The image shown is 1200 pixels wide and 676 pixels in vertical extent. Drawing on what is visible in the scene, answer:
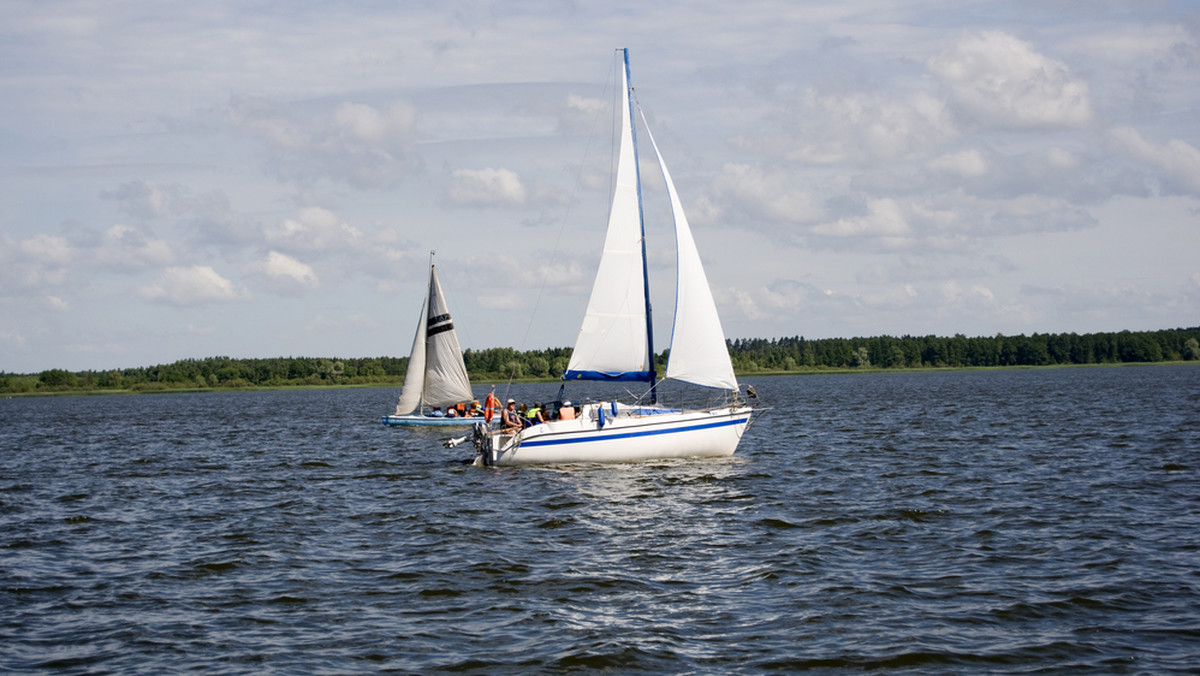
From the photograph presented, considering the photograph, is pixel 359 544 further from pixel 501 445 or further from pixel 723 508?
pixel 501 445

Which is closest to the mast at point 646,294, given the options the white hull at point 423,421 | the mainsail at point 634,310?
the mainsail at point 634,310

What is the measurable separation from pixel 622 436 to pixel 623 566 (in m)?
12.6

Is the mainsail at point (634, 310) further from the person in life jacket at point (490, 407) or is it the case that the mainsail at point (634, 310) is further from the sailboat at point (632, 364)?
the person in life jacket at point (490, 407)

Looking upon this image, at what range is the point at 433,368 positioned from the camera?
2259 inches

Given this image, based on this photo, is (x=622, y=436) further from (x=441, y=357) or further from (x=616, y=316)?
(x=441, y=357)

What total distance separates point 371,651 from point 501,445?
19.5 meters

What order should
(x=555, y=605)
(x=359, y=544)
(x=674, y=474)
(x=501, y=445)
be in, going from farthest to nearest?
(x=501, y=445) → (x=674, y=474) → (x=359, y=544) → (x=555, y=605)

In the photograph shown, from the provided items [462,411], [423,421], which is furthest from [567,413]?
[423,421]

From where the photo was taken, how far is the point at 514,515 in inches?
998

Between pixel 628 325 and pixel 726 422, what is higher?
pixel 628 325

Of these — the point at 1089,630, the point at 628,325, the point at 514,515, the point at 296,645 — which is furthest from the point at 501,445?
the point at 1089,630

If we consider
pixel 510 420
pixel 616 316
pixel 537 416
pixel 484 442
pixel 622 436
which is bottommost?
pixel 484 442

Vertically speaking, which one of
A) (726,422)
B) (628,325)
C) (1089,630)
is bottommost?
(1089,630)

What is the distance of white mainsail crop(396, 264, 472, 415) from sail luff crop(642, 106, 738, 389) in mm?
25636
